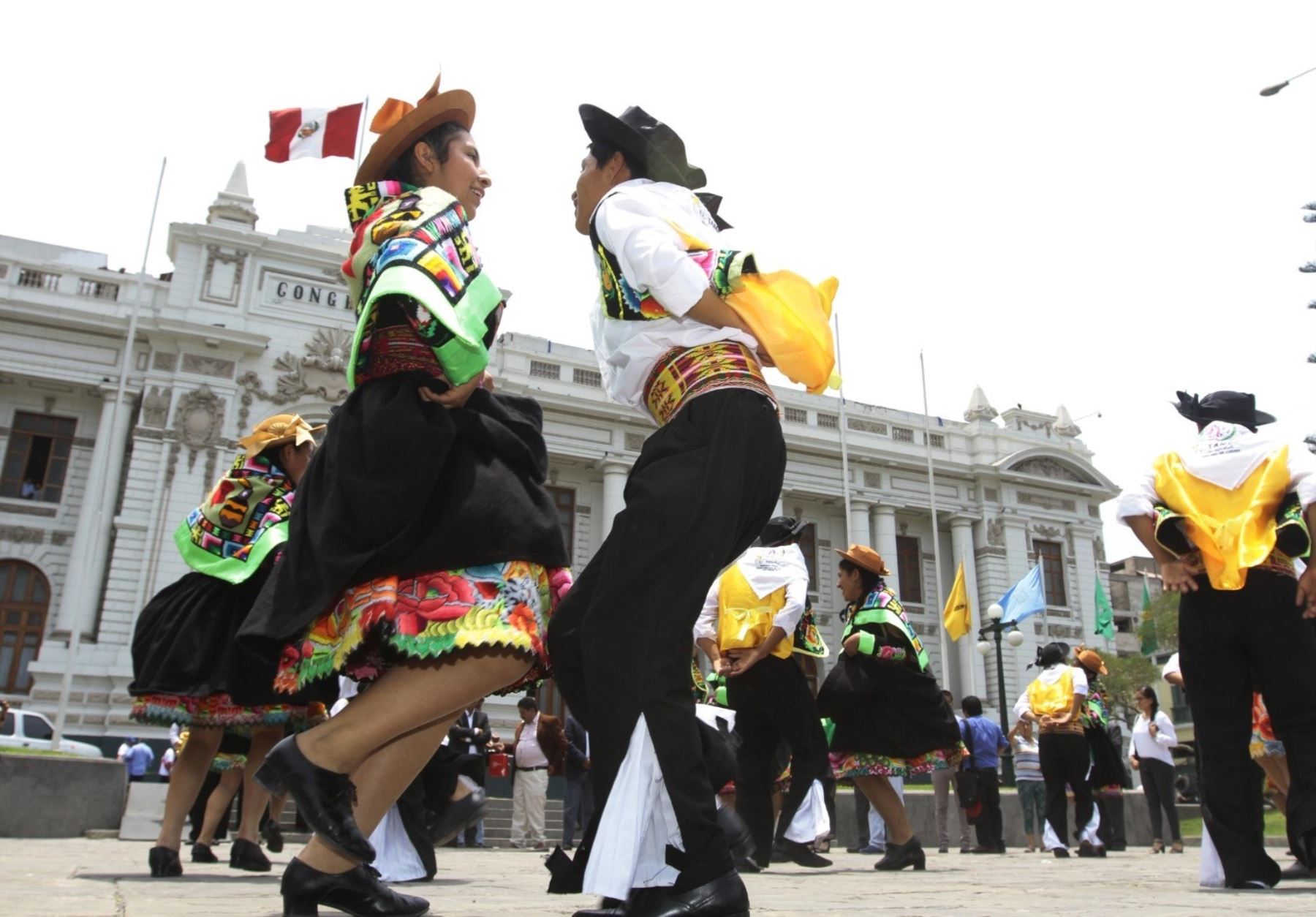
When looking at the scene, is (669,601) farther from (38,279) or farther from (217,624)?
(38,279)

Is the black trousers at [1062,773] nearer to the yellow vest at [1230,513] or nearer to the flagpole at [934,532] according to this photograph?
the yellow vest at [1230,513]

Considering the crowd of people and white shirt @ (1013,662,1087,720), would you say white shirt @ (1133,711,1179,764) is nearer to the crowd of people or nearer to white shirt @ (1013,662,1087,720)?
white shirt @ (1013,662,1087,720)

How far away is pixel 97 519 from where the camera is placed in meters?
21.6

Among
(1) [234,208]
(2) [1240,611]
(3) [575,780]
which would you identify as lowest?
(3) [575,780]

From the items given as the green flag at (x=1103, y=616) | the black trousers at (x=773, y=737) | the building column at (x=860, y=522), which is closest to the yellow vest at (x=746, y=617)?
the black trousers at (x=773, y=737)

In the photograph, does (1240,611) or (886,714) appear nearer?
(1240,611)

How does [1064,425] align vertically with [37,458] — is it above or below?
above

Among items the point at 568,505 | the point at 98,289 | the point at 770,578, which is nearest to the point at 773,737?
the point at 770,578

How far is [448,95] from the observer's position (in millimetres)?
2764

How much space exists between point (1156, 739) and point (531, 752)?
20.2ft

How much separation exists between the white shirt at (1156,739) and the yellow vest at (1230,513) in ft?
22.6

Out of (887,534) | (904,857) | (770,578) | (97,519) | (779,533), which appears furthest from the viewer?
(887,534)


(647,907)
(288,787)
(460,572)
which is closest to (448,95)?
(460,572)

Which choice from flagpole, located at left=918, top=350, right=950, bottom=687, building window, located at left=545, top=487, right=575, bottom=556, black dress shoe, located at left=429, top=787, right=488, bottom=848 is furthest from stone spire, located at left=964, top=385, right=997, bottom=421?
black dress shoe, located at left=429, top=787, right=488, bottom=848
